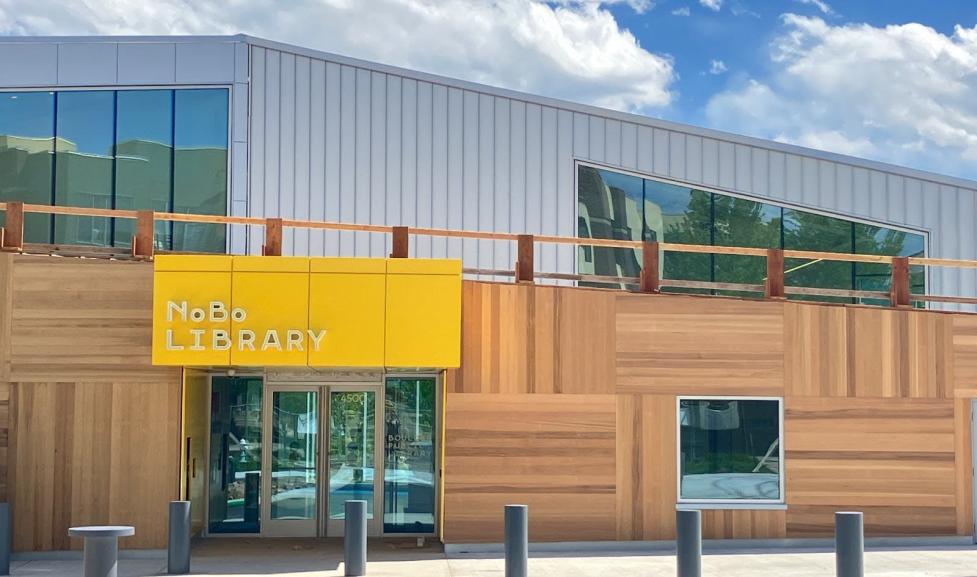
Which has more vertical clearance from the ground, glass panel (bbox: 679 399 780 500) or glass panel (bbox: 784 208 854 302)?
glass panel (bbox: 784 208 854 302)

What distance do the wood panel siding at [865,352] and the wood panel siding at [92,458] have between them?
8562 millimetres

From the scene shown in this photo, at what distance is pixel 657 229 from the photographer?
21.1 m

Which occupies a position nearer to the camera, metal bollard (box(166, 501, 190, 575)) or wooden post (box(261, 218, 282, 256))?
metal bollard (box(166, 501, 190, 575))

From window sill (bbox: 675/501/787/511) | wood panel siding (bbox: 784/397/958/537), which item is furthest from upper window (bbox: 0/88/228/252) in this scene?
wood panel siding (bbox: 784/397/958/537)

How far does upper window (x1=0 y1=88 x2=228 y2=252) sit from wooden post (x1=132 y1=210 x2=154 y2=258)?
5.20 meters

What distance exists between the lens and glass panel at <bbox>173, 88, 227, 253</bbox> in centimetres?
2019

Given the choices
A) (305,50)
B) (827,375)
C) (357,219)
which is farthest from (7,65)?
(827,375)

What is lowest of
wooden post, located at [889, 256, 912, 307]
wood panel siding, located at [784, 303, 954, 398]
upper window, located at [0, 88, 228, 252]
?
wood panel siding, located at [784, 303, 954, 398]

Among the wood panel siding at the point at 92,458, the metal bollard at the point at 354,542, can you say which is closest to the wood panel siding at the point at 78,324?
the wood panel siding at the point at 92,458

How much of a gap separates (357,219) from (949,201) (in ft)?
37.4

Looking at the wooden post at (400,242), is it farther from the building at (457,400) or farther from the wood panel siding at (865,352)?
the wood panel siding at (865,352)

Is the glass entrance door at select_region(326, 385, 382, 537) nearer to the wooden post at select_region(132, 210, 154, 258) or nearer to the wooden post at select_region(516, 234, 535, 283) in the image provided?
the wooden post at select_region(516, 234, 535, 283)

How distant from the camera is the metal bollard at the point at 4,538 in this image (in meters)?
13.1

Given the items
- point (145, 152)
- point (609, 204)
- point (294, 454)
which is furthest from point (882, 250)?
point (145, 152)
